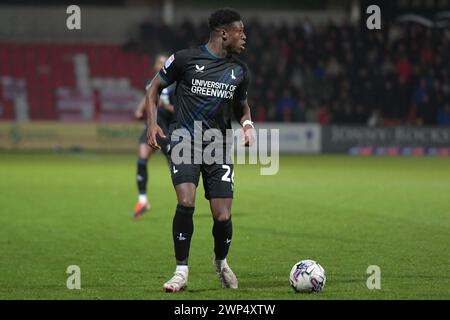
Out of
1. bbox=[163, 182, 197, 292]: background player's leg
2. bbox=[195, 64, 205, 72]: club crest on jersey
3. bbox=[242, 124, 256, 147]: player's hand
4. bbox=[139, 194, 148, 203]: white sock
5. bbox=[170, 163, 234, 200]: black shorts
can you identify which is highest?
bbox=[195, 64, 205, 72]: club crest on jersey

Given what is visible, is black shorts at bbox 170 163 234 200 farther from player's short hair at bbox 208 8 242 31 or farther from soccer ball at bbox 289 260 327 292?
player's short hair at bbox 208 8 242 31

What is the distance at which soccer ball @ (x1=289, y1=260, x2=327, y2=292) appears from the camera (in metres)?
7.49

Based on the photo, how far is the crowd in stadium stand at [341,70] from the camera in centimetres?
3083

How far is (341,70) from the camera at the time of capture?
1298 inches

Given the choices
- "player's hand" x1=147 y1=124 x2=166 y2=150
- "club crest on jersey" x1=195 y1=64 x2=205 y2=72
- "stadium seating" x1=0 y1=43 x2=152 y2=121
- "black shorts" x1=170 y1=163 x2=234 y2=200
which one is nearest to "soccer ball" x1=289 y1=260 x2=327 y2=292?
"black shorts" x1=170 y1=163 x2=234 y2=200

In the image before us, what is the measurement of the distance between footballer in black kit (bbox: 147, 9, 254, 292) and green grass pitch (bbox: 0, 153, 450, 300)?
1.69ft

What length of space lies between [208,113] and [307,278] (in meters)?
1.68

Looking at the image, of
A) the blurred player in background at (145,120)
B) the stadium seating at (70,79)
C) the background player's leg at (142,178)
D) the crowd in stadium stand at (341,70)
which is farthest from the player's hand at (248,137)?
the stadium seating at (70,79)

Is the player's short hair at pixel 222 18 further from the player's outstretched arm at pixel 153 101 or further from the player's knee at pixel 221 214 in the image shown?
the player's knee at pixel 221 214

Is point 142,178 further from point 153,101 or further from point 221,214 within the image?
point 221,214

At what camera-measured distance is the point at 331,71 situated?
33219 mm

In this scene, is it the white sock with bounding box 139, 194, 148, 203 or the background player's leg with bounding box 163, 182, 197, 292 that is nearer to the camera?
the background player's leg with bounding box 163, 182, 197, 292

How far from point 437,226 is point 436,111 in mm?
18419
